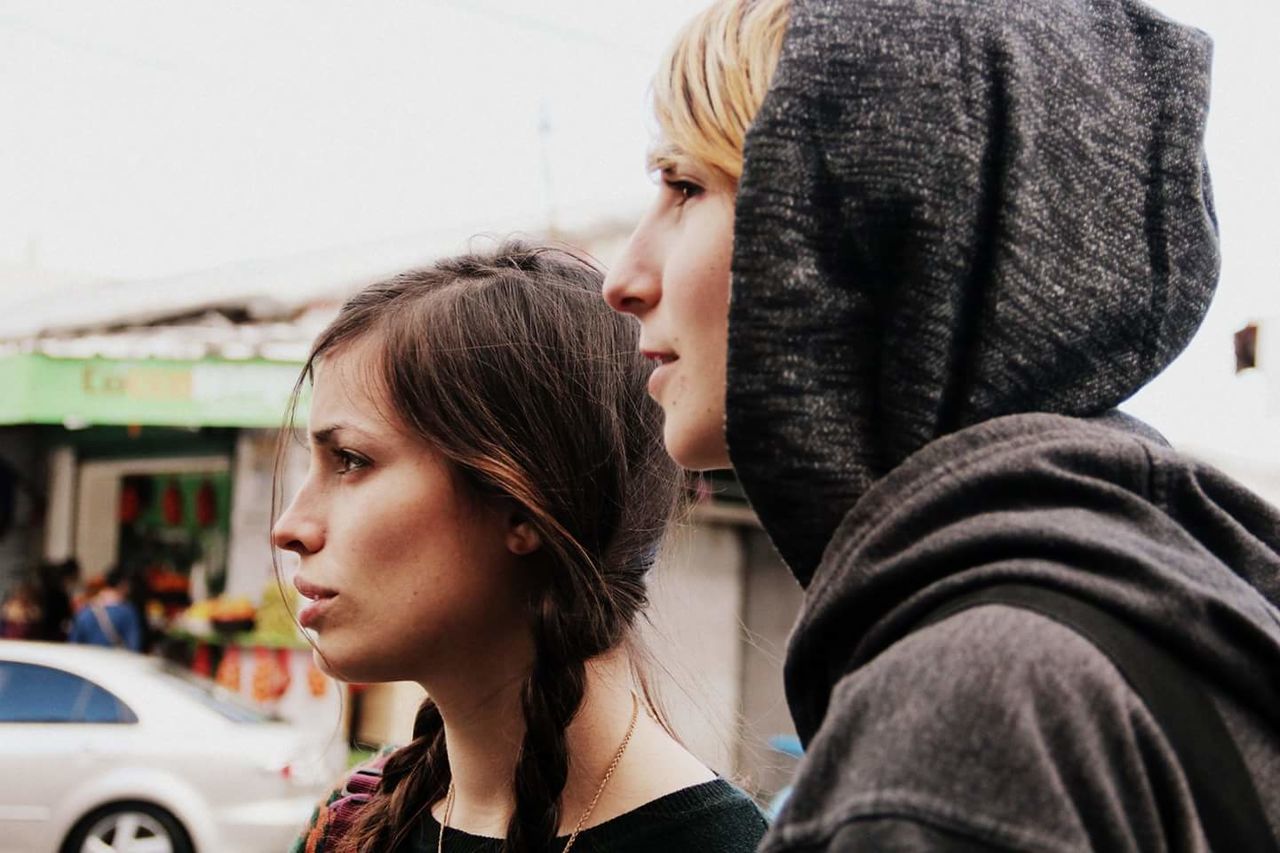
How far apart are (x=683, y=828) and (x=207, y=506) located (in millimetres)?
11442

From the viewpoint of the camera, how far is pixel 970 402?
1.19 m

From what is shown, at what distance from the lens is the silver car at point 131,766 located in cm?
731

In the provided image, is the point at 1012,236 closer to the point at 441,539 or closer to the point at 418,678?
the point at 441,539

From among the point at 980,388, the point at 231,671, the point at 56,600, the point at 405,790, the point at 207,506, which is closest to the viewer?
the point at 980,388

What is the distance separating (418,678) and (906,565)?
1172 mm

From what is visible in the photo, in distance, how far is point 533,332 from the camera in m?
2.18

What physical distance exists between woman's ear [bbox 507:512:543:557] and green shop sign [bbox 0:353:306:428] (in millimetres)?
8419

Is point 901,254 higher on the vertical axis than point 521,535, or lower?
higher

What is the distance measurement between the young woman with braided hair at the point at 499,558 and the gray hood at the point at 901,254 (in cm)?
86

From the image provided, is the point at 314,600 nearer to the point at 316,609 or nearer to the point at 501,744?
the point at 316,609

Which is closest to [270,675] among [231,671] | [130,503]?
[231,671]

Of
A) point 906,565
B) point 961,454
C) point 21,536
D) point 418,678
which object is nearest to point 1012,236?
point 961,454

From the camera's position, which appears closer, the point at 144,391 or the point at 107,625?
the point at 144,391

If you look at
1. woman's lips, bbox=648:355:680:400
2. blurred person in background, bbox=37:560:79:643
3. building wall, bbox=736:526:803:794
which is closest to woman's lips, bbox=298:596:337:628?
woman's lips, bbox=648:355:680:400
